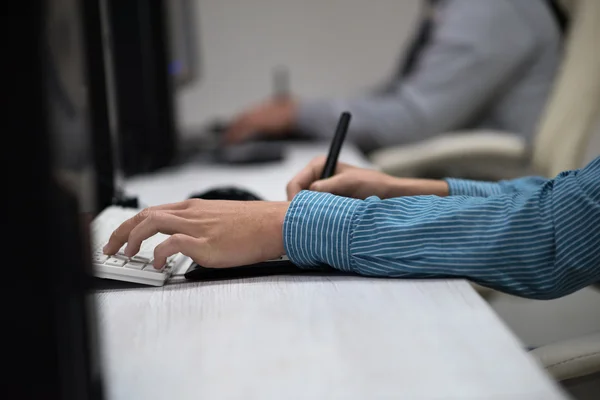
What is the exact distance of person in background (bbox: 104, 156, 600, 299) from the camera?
720 millimetres

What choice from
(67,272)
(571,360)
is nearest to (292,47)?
(571,360)

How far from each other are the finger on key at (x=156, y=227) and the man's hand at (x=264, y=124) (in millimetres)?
1375

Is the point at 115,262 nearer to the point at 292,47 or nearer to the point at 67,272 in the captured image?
the point at 67,272

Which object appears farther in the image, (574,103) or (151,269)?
(574,103)

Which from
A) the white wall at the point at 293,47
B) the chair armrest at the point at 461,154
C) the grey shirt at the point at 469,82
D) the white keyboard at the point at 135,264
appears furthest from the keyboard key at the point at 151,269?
the white wall at the point at 293,47

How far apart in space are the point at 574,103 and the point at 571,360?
3.00 ft

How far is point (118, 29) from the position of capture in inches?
60.7

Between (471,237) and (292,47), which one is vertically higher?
(292,47)

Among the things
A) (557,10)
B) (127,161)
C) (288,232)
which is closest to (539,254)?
(288,232)

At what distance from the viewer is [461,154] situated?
165 centimetres

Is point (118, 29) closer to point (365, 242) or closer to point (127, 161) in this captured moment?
point (127, 161)

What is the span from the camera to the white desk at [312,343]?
1.70 ft

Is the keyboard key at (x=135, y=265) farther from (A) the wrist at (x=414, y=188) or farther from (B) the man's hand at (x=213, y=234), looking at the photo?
(A) the wrist at (x=414, y=188)

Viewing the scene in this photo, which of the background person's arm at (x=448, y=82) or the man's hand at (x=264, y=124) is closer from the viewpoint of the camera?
the background person's arm at (x=448, y=82)
